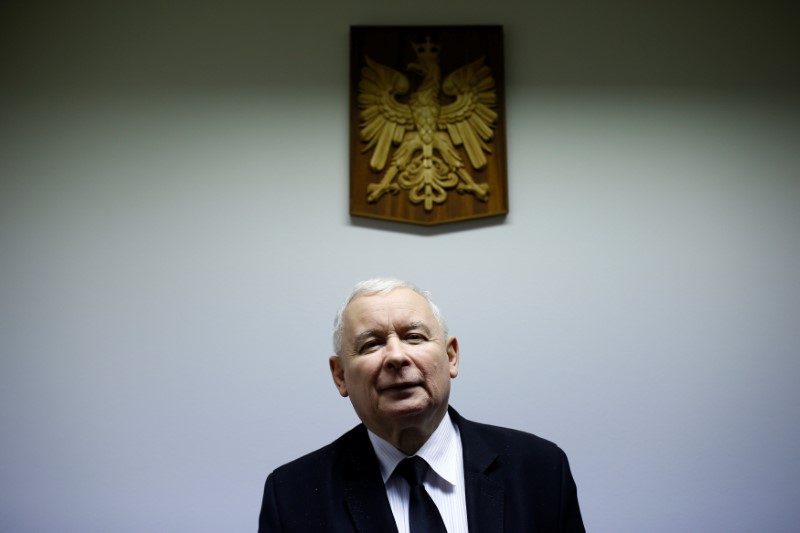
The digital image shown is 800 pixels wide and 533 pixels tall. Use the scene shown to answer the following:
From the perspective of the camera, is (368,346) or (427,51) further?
(427,51)

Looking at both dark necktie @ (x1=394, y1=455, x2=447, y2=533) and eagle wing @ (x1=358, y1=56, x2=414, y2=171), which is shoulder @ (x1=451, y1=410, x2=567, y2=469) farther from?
eagle wing @ (x1=358, y1=56, x2=414, y2=171)

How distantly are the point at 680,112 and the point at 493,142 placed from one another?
733mm

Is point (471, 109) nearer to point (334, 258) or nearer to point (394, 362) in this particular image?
point (334, 258)

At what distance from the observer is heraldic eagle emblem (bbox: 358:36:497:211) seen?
227 centimetres

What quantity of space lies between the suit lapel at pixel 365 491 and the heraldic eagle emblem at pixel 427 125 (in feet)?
3.51

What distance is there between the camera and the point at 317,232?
7.46 feet

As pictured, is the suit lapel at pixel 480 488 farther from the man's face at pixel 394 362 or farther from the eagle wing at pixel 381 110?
the eagle wing at pixel 381 110

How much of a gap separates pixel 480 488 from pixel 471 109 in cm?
144

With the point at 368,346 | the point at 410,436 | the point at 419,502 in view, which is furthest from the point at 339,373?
the point at 419,502

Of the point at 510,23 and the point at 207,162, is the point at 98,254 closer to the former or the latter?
the point at 207,162

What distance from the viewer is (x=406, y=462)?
136cm

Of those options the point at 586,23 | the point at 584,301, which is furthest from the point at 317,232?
the point at 586,23

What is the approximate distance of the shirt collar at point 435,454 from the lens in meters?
1.37

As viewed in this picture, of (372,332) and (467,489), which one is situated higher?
(372,332)
